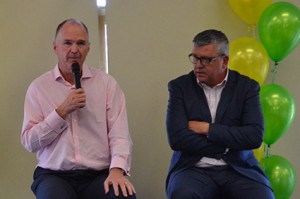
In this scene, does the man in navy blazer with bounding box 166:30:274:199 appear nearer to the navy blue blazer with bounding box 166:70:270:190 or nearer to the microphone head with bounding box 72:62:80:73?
the navy blue blazer with bounding box 166:70:270:190

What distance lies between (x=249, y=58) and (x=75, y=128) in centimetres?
116

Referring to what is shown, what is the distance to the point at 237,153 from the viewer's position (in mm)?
2303

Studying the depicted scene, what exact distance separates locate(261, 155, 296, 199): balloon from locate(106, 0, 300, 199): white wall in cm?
60

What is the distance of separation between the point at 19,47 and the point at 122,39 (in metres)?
0.70

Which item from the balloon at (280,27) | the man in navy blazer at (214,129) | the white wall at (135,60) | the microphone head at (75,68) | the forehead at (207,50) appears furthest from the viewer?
the white wall at (135,60)

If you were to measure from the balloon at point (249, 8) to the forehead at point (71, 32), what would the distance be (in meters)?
1.09

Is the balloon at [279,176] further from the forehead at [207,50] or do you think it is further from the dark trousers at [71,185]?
the dark trousers at [71,185]

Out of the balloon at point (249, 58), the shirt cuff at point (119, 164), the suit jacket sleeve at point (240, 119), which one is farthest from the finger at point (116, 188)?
the balloon at point (249, 58)

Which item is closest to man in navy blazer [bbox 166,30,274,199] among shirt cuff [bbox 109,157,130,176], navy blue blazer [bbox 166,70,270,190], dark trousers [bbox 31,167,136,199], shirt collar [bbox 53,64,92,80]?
navy blue blazer [bbox 166,70,270,190]

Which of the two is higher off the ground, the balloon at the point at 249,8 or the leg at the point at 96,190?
the balloon at the point at 249,8

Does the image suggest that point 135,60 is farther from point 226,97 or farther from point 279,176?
point 279,176

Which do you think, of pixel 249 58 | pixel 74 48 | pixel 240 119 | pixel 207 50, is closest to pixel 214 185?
pixel 240 119

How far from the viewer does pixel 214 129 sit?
2213 mm

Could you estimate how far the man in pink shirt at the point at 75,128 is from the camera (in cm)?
212
